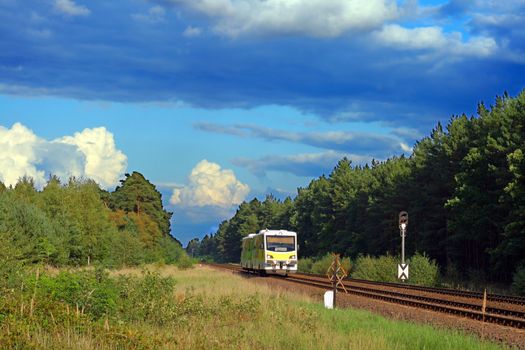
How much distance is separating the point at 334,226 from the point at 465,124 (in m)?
41.2

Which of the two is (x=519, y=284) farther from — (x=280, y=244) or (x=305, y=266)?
(x=305, y=266)

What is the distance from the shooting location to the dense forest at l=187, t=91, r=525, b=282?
43531 millimetres

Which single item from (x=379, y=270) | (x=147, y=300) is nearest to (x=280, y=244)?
(x=379, y=270)

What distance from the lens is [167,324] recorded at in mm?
16719

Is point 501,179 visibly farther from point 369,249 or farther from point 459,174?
point 369,249

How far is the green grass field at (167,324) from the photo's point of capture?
11875 millimetres

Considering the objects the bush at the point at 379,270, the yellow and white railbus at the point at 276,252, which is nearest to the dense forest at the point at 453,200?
the bush at the point at 379,270

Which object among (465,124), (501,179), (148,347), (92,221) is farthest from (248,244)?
(148,347)

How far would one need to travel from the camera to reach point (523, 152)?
41.5 meters

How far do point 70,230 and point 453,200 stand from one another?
30.0 metres

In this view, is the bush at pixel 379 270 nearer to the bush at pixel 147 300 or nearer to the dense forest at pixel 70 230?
the dense forest at pixel 70 230

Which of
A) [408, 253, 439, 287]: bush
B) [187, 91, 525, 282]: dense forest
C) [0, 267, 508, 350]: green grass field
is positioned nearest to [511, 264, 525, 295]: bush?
[187, 91, 525, 282]: dense forest

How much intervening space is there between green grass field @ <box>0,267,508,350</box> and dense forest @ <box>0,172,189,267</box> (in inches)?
298

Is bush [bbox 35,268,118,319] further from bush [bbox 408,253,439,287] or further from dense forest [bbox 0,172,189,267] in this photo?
bush [bbox 408,253,439,287]
